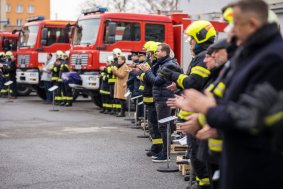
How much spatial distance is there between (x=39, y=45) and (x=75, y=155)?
13.1 meters

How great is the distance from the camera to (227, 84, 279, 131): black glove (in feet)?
9.45

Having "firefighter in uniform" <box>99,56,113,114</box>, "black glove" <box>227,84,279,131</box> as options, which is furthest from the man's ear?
"firefighter in uniform" <box>99,56,113,114</box>

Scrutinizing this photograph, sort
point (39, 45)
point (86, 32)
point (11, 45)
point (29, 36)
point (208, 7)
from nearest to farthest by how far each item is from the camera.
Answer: point (86, 32)
point (208, 7)
point (39, 45)
point (29, 36)
point (11, 45)

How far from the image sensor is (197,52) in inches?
254

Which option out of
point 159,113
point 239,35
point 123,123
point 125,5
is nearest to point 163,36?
point 123,123

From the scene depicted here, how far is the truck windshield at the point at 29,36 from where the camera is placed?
22.6 metres

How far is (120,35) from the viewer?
58.9 feet

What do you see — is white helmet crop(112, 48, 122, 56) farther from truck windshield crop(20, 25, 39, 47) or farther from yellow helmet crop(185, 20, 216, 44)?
yellow helmet crop(185, 20, 216, 44)

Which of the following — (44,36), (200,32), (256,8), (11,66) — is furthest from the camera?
(11,66)

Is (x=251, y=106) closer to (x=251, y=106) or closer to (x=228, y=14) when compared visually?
(x=251, y=106)

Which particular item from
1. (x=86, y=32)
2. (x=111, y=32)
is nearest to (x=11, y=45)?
(x=86, y=32)

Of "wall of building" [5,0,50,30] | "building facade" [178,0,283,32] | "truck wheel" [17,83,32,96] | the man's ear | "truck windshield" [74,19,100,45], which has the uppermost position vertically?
"wall of building" [5,0,50,30]

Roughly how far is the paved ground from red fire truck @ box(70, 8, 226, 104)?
244 centimetres

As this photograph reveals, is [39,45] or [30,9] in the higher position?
[30,9]
